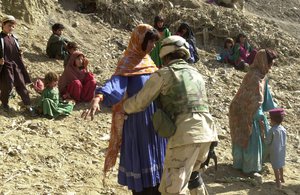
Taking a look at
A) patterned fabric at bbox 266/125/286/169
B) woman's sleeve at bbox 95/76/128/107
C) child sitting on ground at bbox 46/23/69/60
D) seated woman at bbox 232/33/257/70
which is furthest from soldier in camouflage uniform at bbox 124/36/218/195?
seated woman at bbox 232/33/257/70

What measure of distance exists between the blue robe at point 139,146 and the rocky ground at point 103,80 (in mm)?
719

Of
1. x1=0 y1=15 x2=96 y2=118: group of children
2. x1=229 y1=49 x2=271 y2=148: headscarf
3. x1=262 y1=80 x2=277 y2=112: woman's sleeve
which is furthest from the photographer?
x1=0 y1=15 x2=96 y2=118: group of children

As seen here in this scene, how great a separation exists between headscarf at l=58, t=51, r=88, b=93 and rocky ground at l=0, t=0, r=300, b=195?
0.43 metres

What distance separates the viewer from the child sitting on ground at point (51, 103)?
21.6 ft

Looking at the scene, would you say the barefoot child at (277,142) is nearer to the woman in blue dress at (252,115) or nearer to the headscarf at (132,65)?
the woman in blue dress at (252,115)

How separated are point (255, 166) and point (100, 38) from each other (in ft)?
18.8

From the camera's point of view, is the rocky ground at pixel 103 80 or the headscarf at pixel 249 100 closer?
the rocky ground at pixel 103 80

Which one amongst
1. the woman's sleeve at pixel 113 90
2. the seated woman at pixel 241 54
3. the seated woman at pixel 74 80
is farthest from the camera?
the seated woman at pixel 241 54

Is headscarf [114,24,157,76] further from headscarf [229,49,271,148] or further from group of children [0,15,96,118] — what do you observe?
group of children [0,15,96,118]

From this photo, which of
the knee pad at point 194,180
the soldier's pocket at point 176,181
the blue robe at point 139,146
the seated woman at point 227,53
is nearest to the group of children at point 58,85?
the knee pad at point 194,180

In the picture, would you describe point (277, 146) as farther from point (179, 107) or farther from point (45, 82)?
point (45, 82)

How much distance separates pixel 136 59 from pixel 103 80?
4.90 meters

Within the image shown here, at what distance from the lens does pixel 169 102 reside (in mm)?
3316

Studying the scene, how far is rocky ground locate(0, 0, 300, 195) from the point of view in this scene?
17.0ft
